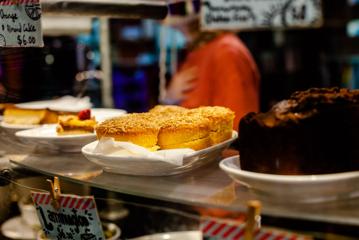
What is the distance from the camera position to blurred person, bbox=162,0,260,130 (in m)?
4.09

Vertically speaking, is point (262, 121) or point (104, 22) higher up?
point (104, 22)

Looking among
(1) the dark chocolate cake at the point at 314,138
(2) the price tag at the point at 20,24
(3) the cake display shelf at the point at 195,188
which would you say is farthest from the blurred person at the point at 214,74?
(1) the dark chocolate cake at the point at 314,138

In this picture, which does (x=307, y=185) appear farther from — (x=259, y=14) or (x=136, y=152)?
(x=259, y=14)

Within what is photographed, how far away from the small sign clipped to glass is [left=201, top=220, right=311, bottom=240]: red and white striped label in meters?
0.42

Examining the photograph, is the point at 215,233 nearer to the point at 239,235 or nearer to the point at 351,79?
the point at 239,235

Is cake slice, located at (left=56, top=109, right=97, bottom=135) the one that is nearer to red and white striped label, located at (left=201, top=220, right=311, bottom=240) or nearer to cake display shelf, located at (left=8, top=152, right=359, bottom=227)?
cake display shelf, located at (left=8, top=152, right=359, bottom=227)

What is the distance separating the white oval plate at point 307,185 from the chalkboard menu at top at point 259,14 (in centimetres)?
302

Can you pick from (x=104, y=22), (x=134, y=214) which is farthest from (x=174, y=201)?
(x=104, y=22)

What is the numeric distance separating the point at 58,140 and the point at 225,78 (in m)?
2.41

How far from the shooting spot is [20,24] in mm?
1806

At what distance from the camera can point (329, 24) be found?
6.53 meters

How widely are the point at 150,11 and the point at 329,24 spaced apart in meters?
4.77

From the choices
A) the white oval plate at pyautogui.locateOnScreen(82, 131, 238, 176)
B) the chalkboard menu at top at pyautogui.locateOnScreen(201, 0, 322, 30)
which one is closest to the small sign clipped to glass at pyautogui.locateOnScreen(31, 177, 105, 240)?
the white oval plate at pyautogui.locateOnScreen(82, 131, 238, 176)

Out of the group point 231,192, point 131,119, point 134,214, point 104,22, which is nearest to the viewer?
point 231,192
